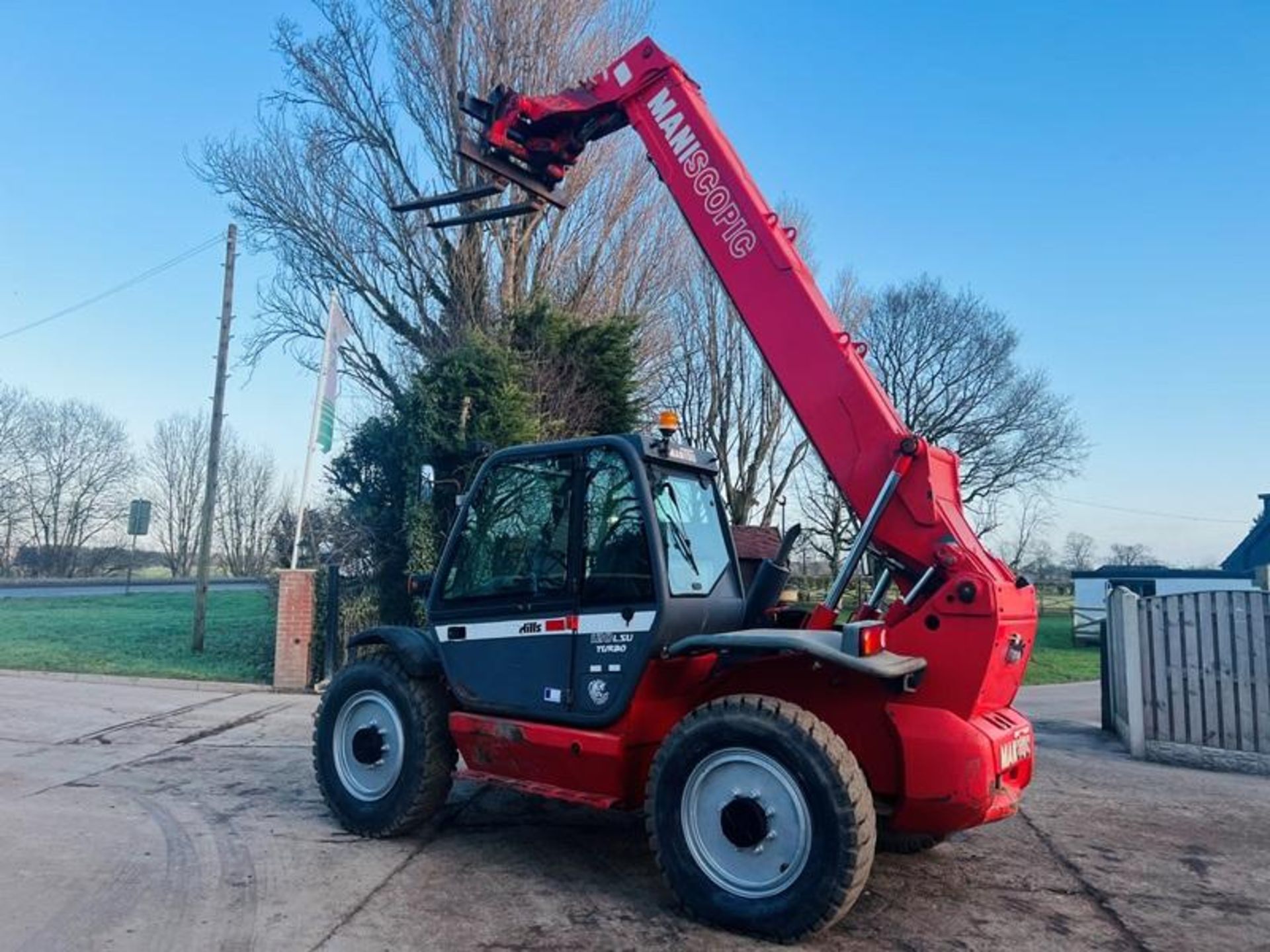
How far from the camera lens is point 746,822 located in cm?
422

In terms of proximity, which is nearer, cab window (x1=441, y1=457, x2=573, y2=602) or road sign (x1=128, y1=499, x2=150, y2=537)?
cab window (x1=441, y1=457, x2=573, y2=602)

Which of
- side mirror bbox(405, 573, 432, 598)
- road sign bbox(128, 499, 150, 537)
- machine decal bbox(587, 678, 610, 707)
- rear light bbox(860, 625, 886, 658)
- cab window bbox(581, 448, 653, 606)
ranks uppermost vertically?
road sign bbox(128, 499, 150, 537)

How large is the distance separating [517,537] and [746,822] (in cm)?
214

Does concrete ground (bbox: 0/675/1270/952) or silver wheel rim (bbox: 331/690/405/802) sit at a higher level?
silver wheel rim (bbox: 331/690/405/802)

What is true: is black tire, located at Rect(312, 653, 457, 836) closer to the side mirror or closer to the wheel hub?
the side mirror

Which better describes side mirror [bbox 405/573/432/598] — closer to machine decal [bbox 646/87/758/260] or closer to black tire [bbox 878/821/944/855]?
machine decal [bbox 646/87/758/260]

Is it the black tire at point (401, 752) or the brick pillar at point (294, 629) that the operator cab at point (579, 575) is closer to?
the black tire at point (401, 752)

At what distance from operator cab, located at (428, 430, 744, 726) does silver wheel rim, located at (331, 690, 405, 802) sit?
581 millimetres

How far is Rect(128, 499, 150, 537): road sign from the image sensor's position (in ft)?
80.3

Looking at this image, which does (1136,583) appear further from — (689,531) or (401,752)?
(401,752)

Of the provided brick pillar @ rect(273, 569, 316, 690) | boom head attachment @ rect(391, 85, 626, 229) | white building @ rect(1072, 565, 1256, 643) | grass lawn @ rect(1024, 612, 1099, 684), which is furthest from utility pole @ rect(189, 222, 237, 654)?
white building @ rect(1072, 565, 1256, 643)

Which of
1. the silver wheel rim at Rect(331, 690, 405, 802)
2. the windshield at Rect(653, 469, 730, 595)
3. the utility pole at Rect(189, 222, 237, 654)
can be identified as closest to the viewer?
the windshield at Rect(653, 469, 730, 595)

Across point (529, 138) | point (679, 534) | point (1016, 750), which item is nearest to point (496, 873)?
point (679, 534)

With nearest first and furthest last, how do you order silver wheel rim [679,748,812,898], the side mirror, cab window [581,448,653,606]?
1. silver wheel rim [679,748,812,898]
2. cab window [581,448,653,606]
3. the side mirror
